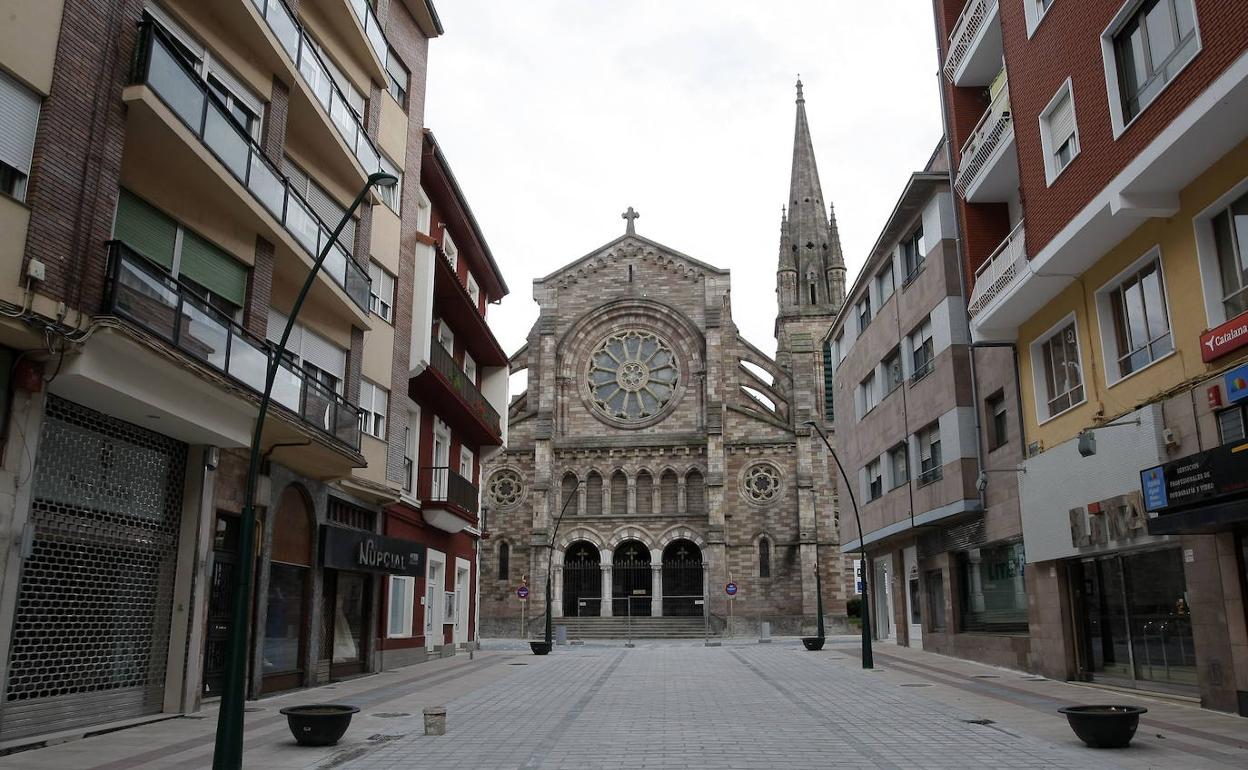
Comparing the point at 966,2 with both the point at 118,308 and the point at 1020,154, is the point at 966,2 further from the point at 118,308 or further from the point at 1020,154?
the point at 118,308

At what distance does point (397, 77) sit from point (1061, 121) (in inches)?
596

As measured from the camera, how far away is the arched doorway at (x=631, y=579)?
4966 centimetres

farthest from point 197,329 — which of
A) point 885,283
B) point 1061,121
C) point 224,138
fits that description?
point 885,283

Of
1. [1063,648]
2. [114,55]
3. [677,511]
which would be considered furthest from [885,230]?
[677,511]

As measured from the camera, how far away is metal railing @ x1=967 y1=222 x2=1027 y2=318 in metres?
17.7

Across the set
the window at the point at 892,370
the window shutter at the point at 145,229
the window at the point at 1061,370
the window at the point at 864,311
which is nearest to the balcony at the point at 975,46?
the window at the point at 1061,370

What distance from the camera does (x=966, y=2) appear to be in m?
22.6

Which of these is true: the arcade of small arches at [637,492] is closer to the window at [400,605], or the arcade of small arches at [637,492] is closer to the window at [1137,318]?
the window at [400,605]

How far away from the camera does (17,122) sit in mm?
10164

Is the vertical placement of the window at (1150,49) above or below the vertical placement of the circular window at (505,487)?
above

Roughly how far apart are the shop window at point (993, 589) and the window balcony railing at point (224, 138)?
50.2ft

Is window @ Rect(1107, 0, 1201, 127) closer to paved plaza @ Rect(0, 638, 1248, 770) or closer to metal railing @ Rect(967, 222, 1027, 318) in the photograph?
metal railing @ Rect(967, 222, 1027, 318)

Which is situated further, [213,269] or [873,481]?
[873,481]

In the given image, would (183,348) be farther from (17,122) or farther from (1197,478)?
(1197,478)
